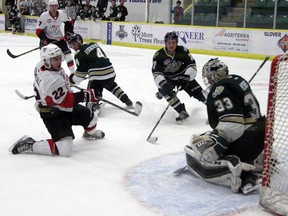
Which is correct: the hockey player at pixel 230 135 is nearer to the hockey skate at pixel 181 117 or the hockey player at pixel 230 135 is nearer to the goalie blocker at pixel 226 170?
the goalie blocker at pixel 226 170

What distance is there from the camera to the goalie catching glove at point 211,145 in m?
2.44

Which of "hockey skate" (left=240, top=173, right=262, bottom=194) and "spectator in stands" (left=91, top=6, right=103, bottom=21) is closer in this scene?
"hockey skate" (left=240, top=173, right=262, bottom=194)

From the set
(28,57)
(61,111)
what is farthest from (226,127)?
(28,57)

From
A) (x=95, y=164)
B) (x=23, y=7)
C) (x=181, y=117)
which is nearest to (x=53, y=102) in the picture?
(x=95, y=164)

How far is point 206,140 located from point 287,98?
59cm

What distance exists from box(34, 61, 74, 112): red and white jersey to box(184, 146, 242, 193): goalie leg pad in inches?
35.9

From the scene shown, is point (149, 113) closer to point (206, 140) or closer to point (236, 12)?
point (206, 140)

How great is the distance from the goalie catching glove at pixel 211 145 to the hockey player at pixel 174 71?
1836 mm

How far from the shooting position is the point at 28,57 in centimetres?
960

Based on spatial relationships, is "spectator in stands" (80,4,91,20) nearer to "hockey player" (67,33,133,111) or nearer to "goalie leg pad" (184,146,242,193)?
"hockey player" (67,33,133,111)

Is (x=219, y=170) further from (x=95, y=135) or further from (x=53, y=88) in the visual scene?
(x=95, y=135)

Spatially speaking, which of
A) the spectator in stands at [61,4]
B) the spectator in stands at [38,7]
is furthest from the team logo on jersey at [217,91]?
the spectator in stands at [38,7]

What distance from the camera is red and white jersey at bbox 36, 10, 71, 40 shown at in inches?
268

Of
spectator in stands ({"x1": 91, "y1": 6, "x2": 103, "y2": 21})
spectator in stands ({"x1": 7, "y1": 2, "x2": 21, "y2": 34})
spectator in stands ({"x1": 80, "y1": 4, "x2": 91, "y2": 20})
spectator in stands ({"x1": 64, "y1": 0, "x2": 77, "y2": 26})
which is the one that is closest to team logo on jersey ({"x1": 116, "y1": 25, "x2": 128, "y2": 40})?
spectator in stands ({"x1": 91, "y1": 6, "x2": 103, "y2": 21})
